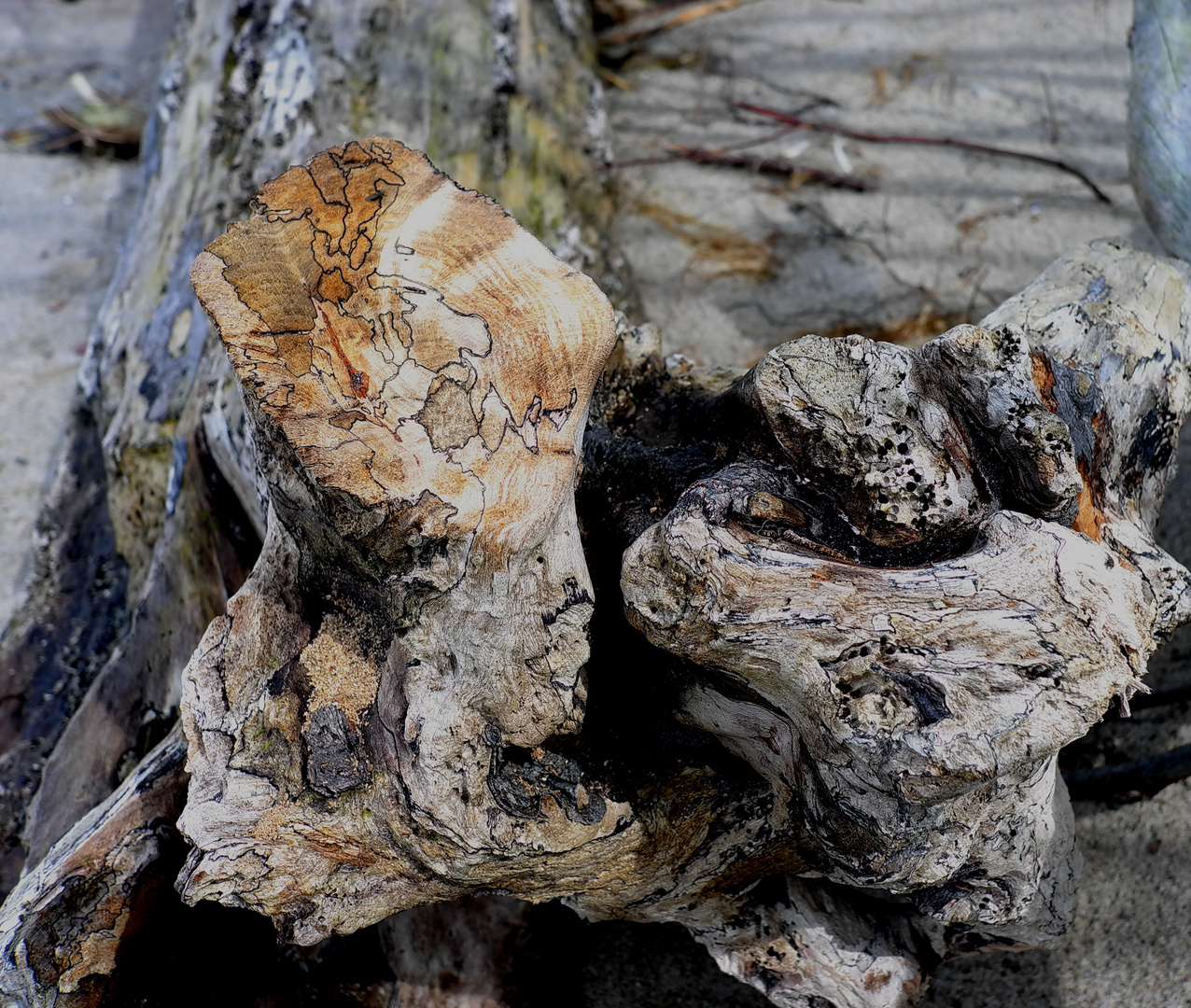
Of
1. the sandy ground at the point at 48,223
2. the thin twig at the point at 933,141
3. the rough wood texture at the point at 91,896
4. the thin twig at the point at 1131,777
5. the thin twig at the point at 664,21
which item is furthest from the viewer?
the thin twig at the point at 664,21

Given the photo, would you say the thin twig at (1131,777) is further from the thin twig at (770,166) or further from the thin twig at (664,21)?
the thin twig at (664,21)

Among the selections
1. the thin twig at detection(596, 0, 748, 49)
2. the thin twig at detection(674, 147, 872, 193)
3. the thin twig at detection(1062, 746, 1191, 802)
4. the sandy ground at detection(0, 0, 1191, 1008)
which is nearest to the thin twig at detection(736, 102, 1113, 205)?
the sandy ground at detection(0, 0, 1191, 1008)

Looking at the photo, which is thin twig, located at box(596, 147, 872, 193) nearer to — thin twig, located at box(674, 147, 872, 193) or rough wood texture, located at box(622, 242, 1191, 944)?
thin twig, located at box(674, 147, 872, 193)

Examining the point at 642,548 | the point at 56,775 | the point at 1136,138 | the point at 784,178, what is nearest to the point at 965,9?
the point at 784,178

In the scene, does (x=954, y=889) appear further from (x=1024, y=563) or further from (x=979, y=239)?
(x=979, y=239)

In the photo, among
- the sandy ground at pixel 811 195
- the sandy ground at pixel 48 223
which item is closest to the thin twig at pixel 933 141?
the sandy ground at pixel 811 195

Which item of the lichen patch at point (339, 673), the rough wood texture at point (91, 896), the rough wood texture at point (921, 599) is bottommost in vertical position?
the rough wood texture at point (91, 896)
